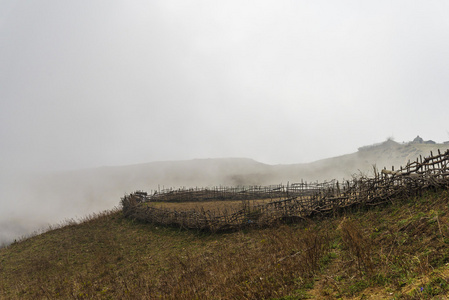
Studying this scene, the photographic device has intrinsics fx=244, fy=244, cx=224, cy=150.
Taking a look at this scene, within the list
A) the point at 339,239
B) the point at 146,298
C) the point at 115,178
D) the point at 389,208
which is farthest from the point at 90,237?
the point at 115,178

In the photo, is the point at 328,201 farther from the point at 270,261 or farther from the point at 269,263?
the point at 269,263

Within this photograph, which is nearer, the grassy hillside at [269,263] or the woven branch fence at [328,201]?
the grassy hillside at [269,263]

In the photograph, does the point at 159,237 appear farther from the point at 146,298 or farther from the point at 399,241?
the point at 399,241

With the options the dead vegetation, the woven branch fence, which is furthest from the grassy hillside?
the woven branch fence

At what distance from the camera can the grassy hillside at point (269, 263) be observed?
3.85 m

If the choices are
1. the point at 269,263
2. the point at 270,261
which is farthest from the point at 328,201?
A: the point at 269,263

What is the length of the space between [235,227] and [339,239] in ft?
20.1

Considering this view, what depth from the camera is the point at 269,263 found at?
18.8ft

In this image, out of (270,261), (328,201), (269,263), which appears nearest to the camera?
(269,263)

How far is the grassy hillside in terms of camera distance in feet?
12.6

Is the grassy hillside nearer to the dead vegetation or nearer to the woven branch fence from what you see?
the dead vegetation

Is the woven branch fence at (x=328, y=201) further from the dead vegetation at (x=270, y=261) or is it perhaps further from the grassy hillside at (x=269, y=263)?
the grassy hillside at (x=269, y=263)

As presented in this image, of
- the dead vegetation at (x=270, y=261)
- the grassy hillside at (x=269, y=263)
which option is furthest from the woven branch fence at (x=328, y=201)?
the grassy hillside at (x=269, y=263)

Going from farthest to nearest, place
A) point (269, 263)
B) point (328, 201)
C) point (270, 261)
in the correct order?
point (328, 201), point (270, 261), point (269, 263)
